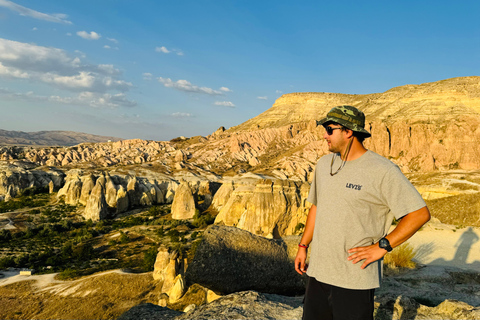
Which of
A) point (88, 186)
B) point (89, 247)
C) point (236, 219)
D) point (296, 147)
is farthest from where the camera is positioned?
point (296, 147)

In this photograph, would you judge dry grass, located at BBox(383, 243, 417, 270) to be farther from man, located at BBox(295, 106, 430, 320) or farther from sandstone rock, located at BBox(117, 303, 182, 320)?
man, located at BBox(295, 106, 430, 320)

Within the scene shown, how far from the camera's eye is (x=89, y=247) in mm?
22766

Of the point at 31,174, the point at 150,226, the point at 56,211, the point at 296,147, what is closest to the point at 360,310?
the point at 150,226

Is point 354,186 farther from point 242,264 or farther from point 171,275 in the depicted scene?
point 171,275

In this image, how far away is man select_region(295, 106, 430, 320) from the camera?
2252mm

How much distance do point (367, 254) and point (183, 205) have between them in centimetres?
3231

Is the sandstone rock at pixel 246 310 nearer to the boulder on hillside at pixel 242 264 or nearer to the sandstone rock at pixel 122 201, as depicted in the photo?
the boulder on hillside at pixel 242 264

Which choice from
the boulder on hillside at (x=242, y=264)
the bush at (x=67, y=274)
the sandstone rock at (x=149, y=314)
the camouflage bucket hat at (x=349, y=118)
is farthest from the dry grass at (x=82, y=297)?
the camouflage bucket hat at (x=349, y=118)

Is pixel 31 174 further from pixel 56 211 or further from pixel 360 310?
pixel 360 310

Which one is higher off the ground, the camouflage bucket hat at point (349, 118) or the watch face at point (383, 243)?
the camouflage bucket hat at point (349, 118)

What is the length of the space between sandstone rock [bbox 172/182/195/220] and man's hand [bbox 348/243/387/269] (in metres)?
31.9

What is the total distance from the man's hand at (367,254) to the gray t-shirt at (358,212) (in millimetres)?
57

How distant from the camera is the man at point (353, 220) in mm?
2252

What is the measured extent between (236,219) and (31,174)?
135ft
